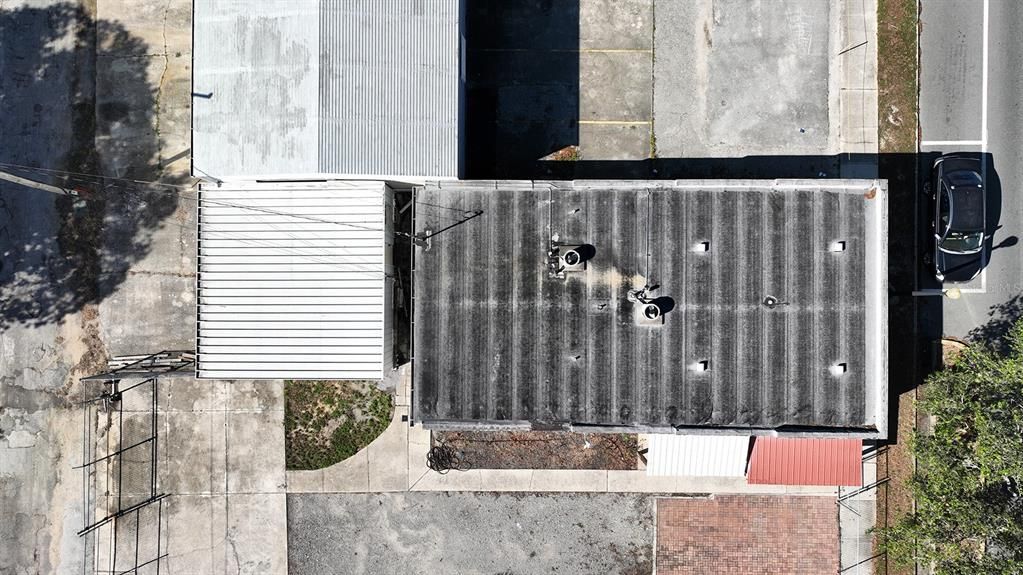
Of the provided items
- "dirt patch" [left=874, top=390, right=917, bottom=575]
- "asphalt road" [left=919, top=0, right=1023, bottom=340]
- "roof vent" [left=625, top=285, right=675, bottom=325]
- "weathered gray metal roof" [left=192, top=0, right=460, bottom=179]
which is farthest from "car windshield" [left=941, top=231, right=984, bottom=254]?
"weathered gray metal roof" [left=192, top=0, right=460, bottom=179]

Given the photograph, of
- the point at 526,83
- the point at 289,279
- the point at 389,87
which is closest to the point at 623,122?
the point at 526,83

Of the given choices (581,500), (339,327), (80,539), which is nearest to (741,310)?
(581,500)

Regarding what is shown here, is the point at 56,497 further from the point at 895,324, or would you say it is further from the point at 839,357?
the point at 895,324

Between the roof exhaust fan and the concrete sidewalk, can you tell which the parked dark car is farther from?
the roof exhaust fan

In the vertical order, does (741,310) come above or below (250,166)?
below

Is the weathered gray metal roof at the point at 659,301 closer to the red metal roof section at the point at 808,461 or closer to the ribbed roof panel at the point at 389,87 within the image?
the ribbed roof panel at the point at 389,87
